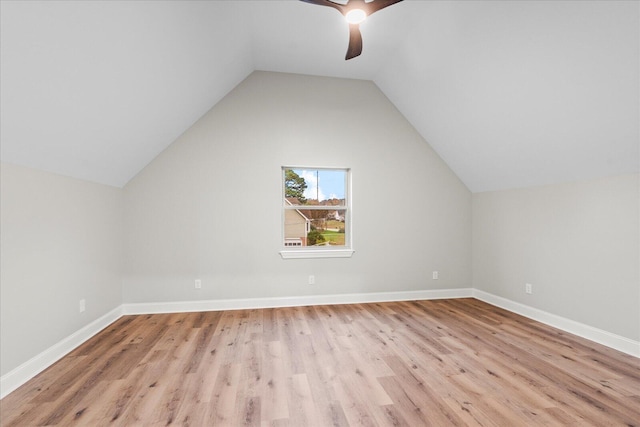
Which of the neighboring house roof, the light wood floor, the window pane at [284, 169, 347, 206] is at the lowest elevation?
the light wood floor

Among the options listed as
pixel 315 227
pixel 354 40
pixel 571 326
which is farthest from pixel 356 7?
pixel 571 326

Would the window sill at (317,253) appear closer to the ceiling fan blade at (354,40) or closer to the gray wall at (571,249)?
the gray wall at (571,249)

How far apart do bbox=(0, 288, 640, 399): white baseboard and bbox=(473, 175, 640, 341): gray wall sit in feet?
0.29

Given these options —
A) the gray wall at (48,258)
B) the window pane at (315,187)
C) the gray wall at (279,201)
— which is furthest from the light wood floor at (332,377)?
the window pane at (315,187)

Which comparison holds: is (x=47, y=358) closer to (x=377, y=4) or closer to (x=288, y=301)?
(x=288, y=301)

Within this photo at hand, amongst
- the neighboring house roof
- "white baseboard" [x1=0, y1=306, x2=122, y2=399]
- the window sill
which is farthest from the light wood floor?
the neighboring house roof

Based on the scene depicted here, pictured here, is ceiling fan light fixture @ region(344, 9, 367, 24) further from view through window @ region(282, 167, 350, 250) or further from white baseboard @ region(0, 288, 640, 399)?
white baseboard @ region(0, 288, 640, 399)

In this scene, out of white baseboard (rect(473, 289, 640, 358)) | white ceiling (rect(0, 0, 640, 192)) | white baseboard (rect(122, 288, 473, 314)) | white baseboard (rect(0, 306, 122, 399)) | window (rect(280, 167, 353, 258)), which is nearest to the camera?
white ceiling (rect(0, 0, 640, 192))

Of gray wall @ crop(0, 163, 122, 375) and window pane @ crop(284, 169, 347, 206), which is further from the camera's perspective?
window pane @ crop(284, 169, 347, 206)

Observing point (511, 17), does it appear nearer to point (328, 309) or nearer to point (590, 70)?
point (590, 70)

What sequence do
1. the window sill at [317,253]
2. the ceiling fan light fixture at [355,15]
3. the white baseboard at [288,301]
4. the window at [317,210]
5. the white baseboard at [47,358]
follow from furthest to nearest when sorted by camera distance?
the window at [317,210]
the window sill at [317,253]
the white baseboard at [288,301]
the ceiling fan light fixture at [355,15]
the white baseboard at [47,358]

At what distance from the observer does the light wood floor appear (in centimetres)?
187

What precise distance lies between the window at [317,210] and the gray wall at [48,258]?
7.03 feet

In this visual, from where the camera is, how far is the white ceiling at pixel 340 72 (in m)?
1.87
